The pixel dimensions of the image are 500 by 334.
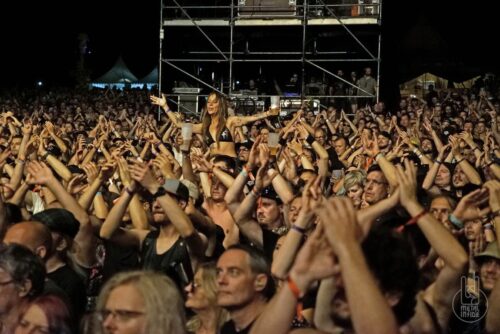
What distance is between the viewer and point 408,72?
31109 mm

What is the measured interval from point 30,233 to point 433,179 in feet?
11.4

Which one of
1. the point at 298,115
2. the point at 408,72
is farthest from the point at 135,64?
the point at 298,115

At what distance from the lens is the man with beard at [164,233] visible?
5551 millimetres

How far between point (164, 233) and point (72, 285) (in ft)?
2.94

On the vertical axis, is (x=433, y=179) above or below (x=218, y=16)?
below

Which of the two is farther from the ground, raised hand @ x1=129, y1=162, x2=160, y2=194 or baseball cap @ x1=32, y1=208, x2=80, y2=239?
raised hand @ x1=129, y1=162, x2=160, y2=194

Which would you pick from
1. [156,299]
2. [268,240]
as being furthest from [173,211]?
[156,299]

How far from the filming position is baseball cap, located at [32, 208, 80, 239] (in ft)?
18.7

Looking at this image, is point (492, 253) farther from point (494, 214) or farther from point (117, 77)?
point (117, 77)

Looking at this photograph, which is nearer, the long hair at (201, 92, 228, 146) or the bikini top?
the bikini top

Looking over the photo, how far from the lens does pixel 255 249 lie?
470cm

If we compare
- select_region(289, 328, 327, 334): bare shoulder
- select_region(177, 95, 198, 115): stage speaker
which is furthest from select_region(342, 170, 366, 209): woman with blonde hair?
select_region(177, 95, 198, 115): stage speaker

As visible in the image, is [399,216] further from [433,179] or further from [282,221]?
[433,179]

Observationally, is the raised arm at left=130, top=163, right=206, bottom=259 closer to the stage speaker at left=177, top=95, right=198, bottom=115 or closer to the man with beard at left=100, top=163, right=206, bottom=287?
the man with beard at left=100, top=163, right=206, bottom=287
